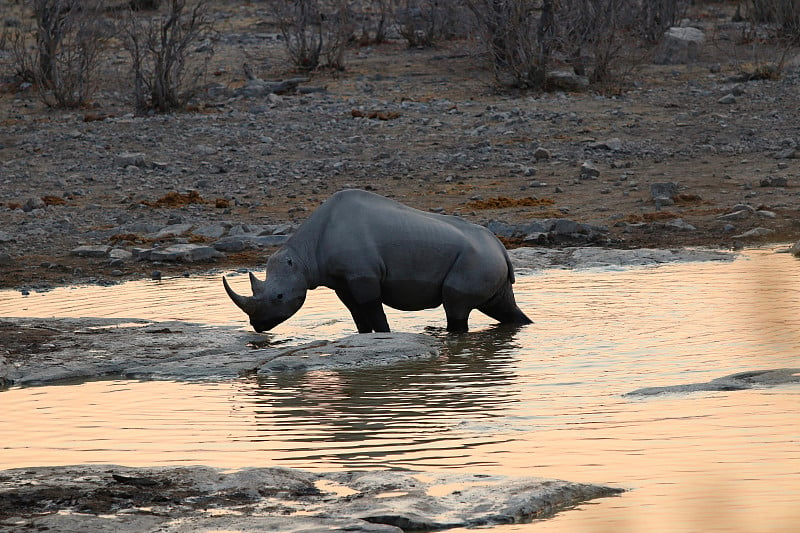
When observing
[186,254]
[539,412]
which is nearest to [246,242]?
[186,254]

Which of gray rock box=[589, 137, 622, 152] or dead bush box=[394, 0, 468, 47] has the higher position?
dead bush box=[394, 0, 468, 47]

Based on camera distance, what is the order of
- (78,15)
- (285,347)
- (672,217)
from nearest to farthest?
(285,347), (672,217), (78,15)

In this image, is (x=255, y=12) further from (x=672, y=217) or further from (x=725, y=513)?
(x=725, y=513)

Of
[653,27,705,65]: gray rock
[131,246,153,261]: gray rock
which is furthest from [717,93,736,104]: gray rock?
[131,246,153,261]: gray rock

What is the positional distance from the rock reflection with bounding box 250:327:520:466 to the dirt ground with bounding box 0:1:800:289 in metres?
5.36

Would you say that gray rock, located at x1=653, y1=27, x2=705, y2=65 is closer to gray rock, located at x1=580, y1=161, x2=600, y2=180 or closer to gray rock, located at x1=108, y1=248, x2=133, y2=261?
gray rock, located at x1=580, y1=161, x2=600, y2=180

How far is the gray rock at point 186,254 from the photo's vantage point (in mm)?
13836

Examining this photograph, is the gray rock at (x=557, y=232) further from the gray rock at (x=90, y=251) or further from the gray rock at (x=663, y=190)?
the gray rock at (x=90, y=251)

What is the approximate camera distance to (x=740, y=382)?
7.54m

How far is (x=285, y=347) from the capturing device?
917cm

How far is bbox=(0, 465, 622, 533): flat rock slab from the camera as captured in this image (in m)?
4.79

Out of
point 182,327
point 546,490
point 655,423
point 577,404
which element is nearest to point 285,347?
point 182,327

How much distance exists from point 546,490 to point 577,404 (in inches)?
84.5

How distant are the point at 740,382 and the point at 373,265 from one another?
3064 mm
